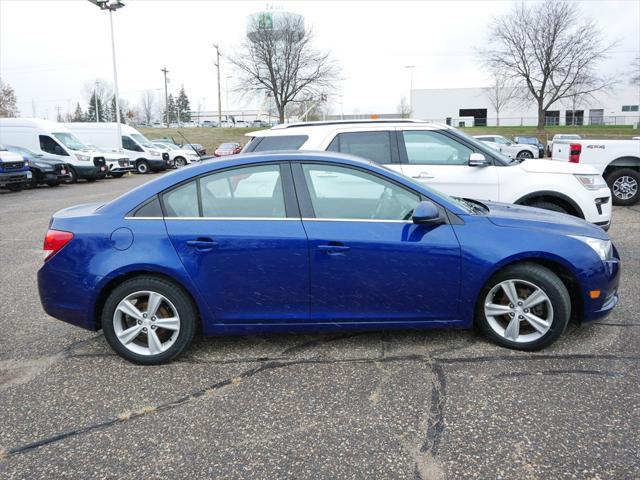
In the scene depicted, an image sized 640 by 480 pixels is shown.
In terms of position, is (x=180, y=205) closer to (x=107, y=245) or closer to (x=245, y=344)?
(x=107, y=245)

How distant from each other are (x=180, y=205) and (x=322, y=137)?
3.06 meters

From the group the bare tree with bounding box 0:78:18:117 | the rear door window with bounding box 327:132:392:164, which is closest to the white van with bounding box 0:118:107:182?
the rear door window with bounding box 327:132:392:164

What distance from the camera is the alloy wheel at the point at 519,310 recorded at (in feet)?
12.1

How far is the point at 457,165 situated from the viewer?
6.36 meters

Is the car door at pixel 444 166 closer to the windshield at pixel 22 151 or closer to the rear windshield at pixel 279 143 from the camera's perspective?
the rear windshield at pixel 279 143

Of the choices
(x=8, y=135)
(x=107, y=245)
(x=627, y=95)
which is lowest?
(x=107, y=245)

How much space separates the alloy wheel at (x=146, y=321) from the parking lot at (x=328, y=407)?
0.55 ft

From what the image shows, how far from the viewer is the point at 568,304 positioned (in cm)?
367

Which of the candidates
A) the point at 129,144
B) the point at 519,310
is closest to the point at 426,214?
the point at 519,310

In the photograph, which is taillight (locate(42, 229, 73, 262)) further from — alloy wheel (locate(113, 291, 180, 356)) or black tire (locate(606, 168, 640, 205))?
black tire (locate(606, 168, 640, 205))

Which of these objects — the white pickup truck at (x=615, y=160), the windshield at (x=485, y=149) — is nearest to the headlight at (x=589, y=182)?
the windshield at (x=485, y=149)

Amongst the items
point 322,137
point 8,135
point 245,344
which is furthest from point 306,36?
point 245,344

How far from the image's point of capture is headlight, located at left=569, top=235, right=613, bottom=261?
3770 millimetres

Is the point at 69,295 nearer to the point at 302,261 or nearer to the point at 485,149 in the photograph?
the point at 302,261
